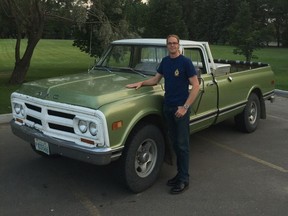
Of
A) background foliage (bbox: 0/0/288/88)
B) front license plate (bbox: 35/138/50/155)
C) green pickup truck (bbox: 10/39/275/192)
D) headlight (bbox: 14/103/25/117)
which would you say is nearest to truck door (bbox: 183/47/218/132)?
green pickup truck (bbox: 10/39/275/192)

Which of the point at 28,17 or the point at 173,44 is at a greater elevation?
the point at 28,17

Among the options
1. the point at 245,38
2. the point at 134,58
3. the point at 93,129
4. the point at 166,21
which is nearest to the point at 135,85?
the point at 93,129

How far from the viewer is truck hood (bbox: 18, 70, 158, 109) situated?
14.7 feet

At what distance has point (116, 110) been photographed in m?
4.41

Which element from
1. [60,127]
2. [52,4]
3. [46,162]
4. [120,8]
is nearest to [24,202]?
[60,127]

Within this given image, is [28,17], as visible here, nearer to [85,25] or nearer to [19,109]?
[85,25]

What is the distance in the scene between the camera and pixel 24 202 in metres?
4.55

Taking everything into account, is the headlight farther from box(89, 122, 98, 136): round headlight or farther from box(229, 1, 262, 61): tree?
box(229, 1, 262, 61): tree

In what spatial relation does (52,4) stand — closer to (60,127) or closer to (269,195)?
(60,127)

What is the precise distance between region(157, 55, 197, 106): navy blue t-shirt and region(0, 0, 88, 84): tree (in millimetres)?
8381

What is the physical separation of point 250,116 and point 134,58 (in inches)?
110

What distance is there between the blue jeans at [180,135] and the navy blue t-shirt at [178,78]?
12 centimetres

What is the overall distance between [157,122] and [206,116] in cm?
114

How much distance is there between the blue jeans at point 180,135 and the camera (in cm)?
477
